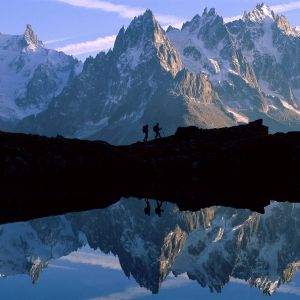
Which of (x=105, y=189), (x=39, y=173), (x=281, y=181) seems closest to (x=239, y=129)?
(x=281, y=181)

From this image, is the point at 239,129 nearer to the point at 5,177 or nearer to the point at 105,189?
the point at 105,189

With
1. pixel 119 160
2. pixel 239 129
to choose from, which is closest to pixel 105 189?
pixel 119 160

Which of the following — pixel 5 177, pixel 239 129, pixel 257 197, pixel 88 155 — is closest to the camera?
pixel 5 177

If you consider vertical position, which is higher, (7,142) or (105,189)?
(7,142)

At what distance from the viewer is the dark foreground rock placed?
26.8m

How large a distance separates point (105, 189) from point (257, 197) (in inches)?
310

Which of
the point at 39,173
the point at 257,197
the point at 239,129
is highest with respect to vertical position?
the point at 239,129

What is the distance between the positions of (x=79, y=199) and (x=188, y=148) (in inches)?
283

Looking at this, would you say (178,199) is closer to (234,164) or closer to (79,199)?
(234,164)

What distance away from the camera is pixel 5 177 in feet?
84.5

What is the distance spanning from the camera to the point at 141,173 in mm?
31641

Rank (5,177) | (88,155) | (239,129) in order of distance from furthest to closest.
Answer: (239,129), (88,155), (5,177)

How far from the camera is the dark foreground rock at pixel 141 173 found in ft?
87.8

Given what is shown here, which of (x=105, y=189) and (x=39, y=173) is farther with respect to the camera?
(x=105, y=189)
